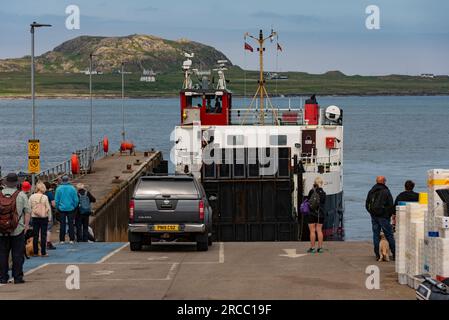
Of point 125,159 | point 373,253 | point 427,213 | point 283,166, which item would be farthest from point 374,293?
point 125,159

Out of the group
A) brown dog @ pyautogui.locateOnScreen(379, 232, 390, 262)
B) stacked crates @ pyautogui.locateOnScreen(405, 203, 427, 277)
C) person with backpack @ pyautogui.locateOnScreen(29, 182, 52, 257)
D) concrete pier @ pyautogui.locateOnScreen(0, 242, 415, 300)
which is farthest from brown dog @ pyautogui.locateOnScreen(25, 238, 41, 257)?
stacked crates @ pyautogui.locateOnScreen(405, 203, 427, 277)

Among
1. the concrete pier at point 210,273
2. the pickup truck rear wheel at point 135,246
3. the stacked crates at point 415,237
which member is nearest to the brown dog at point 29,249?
the concrete pier at point 210,273

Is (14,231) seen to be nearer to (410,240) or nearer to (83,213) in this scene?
(410,240)

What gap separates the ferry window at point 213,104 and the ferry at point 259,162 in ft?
0.16

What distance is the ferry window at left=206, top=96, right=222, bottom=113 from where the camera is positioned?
160 ft

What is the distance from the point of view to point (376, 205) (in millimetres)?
21078

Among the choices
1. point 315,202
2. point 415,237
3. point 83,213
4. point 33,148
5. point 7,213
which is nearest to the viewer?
point 415,237

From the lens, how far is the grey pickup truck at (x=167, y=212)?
936 inches

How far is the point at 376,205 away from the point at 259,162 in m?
18.4

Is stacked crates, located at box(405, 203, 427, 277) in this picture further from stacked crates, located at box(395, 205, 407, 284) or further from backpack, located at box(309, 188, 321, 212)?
backpack, located at box(309, 188, 321, 212)

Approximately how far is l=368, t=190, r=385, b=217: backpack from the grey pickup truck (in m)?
4.41

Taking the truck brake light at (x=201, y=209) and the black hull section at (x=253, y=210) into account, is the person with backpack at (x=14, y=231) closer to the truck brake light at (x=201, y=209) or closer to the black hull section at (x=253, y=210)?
the truck brake light at (x=201, y=209)

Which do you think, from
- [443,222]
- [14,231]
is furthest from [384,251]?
[14,231]
